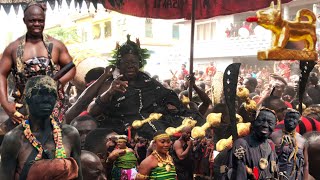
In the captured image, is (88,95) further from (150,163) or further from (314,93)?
(314,93)

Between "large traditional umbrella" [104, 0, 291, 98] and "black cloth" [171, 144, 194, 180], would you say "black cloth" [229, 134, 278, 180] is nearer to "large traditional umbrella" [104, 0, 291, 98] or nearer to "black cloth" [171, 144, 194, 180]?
"black cloth" [171, 144, 194, 180]

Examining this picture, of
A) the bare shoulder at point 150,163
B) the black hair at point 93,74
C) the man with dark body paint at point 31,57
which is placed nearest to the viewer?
the man with dark body paint at point 31,57

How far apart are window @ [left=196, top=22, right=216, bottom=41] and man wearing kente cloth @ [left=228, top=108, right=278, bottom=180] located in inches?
1133

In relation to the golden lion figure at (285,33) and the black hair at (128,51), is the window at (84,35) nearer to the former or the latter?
the black hair at (128,51)

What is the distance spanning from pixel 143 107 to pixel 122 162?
189cm

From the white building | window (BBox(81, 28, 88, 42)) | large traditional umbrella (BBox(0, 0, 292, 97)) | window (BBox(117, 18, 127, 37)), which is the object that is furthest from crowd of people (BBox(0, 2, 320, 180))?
window (BBox(81, 28, 88, 42))

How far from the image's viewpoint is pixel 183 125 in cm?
694

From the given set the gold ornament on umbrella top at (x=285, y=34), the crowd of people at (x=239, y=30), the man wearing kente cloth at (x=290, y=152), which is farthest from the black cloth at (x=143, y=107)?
the crowd of people at (x=239, y=30)

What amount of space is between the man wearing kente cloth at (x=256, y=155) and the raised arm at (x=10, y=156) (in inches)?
86.1

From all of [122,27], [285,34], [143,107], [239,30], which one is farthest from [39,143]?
[122,27]

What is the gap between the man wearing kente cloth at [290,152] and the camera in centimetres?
532

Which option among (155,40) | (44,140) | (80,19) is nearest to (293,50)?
(44,140)

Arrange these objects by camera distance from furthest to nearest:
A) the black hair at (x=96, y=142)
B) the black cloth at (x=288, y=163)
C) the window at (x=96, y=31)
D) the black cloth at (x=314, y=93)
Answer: the window at (x=96, y=31)
the black cloth at (x=314, y=93)
the black hair at (x=96, y=142)
the black cloth at (x=288, y=163)

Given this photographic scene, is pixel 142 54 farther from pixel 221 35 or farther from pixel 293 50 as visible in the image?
pixel 221 35
